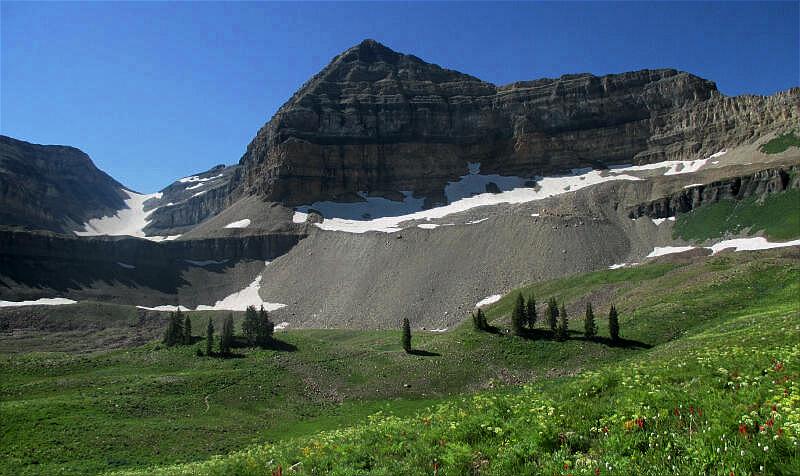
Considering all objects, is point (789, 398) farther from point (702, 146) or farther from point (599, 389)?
point (702, 146)

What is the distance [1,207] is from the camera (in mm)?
185250

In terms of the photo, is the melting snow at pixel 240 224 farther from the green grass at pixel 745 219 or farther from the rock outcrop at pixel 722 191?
the green grass at pixel 745 219

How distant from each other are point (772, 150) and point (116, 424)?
143m

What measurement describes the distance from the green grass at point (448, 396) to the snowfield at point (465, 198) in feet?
239

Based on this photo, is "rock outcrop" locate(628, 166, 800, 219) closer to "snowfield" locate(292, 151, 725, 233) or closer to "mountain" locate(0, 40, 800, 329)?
"mountain" locate(0, 40, 800, 329)

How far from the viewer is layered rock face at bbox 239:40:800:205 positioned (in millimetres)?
166875

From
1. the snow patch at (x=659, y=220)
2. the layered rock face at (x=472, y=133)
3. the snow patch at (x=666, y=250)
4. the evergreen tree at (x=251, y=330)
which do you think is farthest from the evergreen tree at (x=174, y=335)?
the layered rock face at (x=472, y=133)

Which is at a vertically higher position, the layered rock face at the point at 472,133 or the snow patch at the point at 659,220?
the layered rock face at the point at 472,133

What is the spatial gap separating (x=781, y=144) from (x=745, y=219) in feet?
123

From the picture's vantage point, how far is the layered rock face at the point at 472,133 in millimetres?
166875

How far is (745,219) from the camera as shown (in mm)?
99625

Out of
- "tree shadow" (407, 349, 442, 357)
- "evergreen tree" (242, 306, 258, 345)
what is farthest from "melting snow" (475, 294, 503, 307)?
"evergreen tree" (242, 306, 258, 345)

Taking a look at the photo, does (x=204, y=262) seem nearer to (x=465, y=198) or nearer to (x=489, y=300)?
(x=465, y=198)

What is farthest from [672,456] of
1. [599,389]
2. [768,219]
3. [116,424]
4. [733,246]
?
[768,219]
